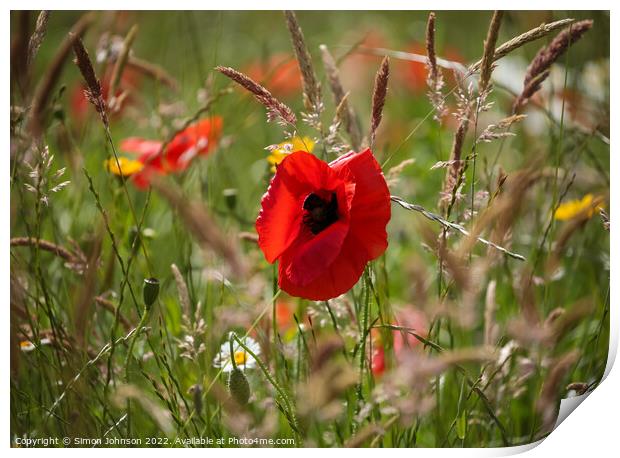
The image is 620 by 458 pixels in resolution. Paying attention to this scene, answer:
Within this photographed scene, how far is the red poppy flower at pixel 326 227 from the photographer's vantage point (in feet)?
2.26

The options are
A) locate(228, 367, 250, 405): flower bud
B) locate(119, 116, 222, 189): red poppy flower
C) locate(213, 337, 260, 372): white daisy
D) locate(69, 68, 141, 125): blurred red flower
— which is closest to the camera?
locate(228, 367, 250, 405): flower bud

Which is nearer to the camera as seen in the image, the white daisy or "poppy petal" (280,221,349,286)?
"poppy petal" (280,221,349,286)

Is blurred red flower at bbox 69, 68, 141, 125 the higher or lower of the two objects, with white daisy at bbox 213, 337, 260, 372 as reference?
higher

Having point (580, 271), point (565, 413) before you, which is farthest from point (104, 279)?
point (580, 271)

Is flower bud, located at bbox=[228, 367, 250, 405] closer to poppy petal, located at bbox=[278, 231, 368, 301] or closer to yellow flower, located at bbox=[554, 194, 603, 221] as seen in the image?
poppy petal, located at bbox=[278, 231, 368, 301]

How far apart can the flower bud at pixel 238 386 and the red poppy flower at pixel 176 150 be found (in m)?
0.34

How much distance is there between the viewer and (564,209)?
1100 millimetres

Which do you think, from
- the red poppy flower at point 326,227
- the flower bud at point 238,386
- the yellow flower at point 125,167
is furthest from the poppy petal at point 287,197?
the yellow flower at point 125,167

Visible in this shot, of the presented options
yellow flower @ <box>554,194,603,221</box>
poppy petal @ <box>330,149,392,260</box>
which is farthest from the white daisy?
yellow flower @ <box>554,194,603,221</box>

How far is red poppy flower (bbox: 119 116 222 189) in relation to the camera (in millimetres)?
1054

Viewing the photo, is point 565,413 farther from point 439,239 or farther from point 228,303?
point 228,303

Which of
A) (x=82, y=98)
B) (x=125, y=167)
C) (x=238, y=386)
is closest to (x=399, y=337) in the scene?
(x=238, y=386)

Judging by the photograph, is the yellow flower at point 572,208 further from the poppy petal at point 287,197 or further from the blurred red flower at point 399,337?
the poppy petal at point 287,197

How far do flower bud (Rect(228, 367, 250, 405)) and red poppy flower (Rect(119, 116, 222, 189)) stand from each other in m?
0.34
